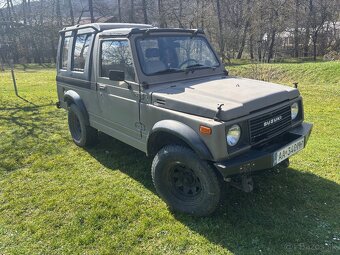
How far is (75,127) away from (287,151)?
13.7ft

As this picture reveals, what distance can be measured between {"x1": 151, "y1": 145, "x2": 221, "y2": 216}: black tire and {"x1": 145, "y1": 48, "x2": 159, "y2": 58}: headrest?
130 centimetres

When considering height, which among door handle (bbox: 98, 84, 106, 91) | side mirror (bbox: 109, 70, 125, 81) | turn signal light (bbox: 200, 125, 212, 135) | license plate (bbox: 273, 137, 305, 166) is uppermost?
side mirror (bbox: 109, 70, 125, 81)

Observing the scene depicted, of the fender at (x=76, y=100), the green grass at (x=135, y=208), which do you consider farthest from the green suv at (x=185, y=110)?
the green grass at (x=135, y=208)

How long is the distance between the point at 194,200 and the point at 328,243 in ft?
4.62

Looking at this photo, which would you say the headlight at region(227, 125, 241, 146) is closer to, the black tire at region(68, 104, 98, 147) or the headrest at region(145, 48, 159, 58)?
the headrest at region(145, 48, 159, 58)

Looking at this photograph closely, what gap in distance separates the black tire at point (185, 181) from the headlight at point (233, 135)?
0.35 metres

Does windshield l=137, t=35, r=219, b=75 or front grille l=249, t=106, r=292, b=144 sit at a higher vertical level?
windshield l=137, t=35, r=219, b=75

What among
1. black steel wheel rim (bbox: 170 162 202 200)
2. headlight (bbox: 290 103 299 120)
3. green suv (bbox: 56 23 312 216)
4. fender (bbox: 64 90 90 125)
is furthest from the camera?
fender (bbox: 64 90 90 125)

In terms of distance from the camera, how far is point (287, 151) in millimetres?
3375

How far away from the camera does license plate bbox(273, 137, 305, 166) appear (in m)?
3.22

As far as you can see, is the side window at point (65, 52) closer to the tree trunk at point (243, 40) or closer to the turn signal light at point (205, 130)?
the turn signal light at point (205, 130)

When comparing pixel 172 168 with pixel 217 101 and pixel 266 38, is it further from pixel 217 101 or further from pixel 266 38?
pixel 266 38

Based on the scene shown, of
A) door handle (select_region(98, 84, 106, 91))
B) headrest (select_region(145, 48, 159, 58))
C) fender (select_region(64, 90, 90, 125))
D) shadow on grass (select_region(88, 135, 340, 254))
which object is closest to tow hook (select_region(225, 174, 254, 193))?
shadow on grass (select_region(88, 135, 340, 254))

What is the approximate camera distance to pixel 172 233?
329 cm
